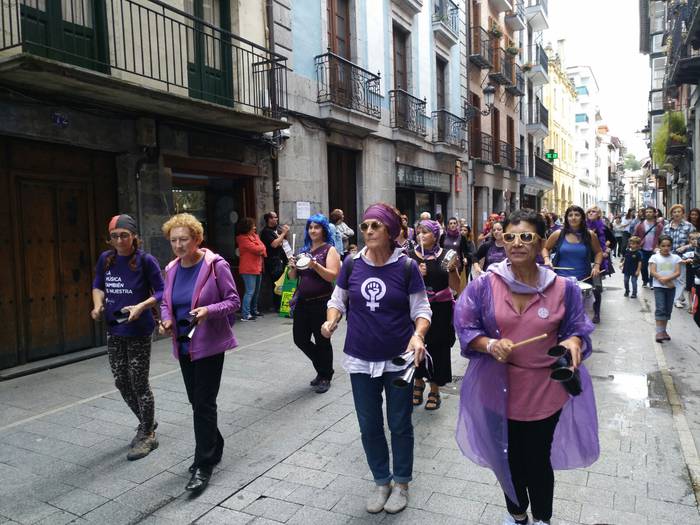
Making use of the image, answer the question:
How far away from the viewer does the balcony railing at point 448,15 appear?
18.0m

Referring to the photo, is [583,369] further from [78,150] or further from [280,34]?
[280,34]

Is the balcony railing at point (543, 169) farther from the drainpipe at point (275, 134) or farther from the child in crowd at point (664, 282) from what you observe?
the child in crowd at point (664, 282)

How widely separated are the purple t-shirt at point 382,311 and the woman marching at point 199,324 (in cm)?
96

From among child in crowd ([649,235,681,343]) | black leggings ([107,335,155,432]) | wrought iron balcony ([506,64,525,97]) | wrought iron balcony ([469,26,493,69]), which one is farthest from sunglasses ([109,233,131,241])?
wrought iron balcony ([506,64,525,97])

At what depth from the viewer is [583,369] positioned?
2.74 metres

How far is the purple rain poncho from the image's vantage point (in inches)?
106

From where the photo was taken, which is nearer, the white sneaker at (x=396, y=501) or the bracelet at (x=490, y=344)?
the bracelet at (x=490, y=344)

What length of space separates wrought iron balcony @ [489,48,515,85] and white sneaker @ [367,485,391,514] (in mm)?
22289

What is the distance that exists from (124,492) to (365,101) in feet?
37.7

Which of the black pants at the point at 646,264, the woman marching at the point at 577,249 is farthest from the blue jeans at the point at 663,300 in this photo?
the black pants at the point at 646,264

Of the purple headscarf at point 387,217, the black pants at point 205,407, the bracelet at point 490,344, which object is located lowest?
the black pants at point 205,407

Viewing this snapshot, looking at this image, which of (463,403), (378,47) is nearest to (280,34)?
(378,47)

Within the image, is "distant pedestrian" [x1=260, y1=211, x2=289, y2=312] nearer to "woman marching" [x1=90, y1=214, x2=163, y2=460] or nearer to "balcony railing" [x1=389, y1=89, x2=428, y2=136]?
"balcony railing" [x1=389, y1=89, x2=428, y2=136]

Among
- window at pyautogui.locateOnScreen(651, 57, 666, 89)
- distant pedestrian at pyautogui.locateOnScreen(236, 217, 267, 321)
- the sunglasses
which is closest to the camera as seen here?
the sunglasses
